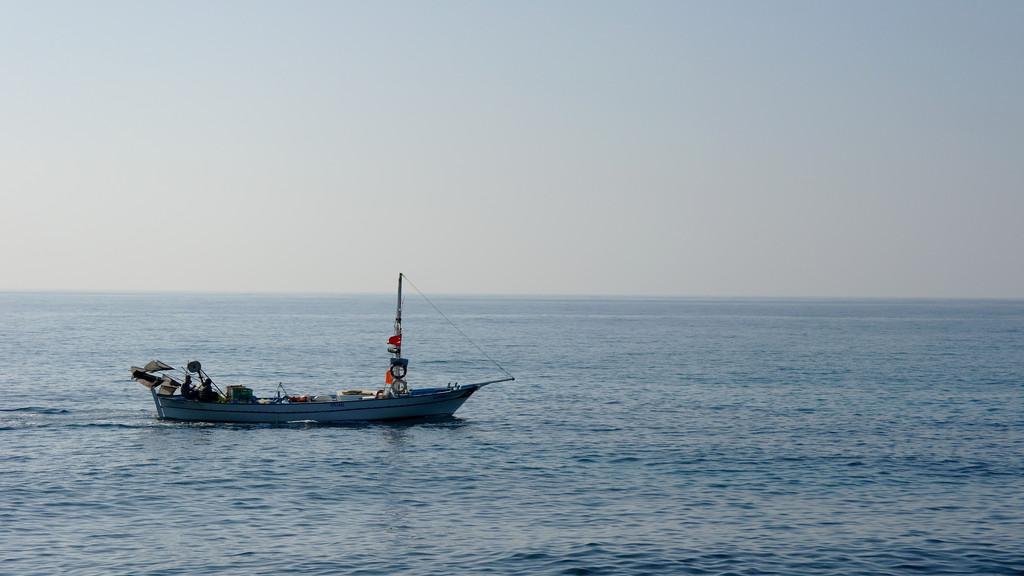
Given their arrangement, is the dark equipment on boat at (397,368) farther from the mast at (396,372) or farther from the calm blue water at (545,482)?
the calm blue water at (545,482)

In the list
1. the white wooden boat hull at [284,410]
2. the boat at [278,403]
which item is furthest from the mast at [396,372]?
the white wooden boat hull at [284,410]

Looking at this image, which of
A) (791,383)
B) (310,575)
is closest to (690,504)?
(310,575)

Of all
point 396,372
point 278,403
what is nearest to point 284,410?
point 278,403

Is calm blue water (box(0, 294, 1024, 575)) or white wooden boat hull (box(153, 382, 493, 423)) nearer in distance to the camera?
calm blue water (box(0, 294, 1024, 575))

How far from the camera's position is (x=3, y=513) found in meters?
38.3

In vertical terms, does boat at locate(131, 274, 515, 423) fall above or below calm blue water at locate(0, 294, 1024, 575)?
above

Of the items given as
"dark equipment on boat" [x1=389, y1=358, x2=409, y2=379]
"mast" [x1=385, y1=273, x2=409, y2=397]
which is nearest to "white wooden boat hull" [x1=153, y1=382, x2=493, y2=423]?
"mast" [x1=385, y1=273, x2=409, y2=397]

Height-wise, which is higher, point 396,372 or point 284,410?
point 396,372

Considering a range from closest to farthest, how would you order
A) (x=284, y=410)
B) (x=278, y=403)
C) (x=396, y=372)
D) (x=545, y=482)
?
(x=545, y=482) → (x=284, y=410) → (x=278, y=403) → (x=396, y=372)

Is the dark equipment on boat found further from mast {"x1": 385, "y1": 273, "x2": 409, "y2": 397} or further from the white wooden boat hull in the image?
the white wooden boat hull

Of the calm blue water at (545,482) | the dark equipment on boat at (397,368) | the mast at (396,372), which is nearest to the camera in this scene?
the calm blue water at (545,482)

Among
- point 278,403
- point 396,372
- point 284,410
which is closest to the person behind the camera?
point 284,410

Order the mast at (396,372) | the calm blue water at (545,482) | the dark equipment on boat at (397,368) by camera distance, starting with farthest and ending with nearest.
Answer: the dark equipment on boat at (397,368), the mast at (396,372), the calm blue water at (545,482)

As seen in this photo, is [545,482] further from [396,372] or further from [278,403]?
[278,403]
